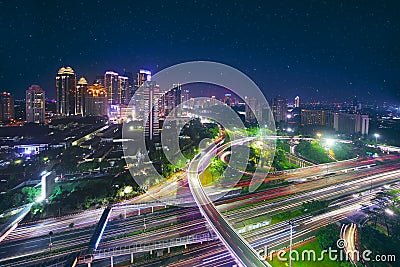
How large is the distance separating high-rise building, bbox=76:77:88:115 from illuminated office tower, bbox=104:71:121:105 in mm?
1247

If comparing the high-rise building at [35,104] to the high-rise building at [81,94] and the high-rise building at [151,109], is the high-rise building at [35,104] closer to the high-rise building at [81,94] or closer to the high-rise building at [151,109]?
the high-rise building at [81,94]

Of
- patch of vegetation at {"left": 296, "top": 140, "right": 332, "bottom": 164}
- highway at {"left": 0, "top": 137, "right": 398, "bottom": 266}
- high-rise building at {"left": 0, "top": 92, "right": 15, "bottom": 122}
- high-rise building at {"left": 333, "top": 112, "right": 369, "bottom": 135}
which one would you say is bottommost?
highway at {"left": 0, "top": 137, "right": 398, "bottom": 266}

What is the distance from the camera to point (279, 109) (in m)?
12.6

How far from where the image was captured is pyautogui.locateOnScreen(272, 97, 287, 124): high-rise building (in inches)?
492

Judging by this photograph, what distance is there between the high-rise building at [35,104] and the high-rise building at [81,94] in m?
2.80

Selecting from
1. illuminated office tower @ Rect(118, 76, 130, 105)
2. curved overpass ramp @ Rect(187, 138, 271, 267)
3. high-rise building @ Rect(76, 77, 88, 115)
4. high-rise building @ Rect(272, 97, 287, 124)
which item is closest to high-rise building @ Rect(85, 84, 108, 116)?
high-rise building @ Rect(76, 77, 88, 115)

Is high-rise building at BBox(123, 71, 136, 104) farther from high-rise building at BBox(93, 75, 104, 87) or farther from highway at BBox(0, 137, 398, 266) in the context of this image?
highway at BBox(0, 137, 398, 266)

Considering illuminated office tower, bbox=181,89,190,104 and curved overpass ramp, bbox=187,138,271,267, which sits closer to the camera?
curved overpass ramp, bbox=187,138,271,267

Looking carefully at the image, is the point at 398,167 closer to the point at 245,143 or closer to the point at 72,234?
the point at 245,143

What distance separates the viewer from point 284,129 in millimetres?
10953

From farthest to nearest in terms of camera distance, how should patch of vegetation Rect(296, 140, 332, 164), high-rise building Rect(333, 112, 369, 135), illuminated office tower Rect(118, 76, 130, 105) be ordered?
illuminated office tower Rect(118, 76, 130, 105)
high-rise building Rect(333, 112, 369, 135)
patch of vegetation Rect(296, 140, 332, 164)

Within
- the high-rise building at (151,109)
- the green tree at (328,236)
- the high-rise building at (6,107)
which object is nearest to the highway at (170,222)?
the green tree at (328,236)

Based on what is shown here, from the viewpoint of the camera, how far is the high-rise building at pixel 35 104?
1110 centimetres

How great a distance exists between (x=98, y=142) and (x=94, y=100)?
7.28m
